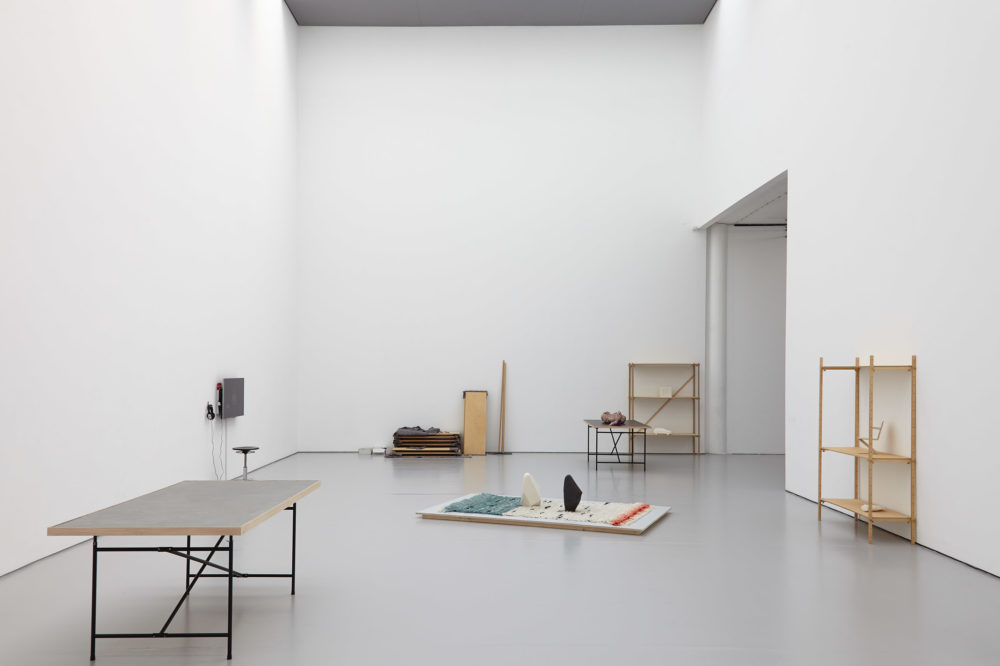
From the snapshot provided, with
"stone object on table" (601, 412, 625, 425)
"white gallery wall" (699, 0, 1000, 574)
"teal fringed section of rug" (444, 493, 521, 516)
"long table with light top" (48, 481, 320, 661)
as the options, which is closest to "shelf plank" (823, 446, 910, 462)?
"white gallery wall" (699, 0, 1000, 574)

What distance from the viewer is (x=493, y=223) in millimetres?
10719

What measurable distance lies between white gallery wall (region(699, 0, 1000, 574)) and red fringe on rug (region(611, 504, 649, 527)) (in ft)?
5.46

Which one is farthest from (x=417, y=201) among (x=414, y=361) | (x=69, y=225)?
(x=69, y=225)

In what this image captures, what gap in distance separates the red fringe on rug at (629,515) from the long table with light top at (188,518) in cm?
236

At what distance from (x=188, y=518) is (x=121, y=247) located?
3.20 m

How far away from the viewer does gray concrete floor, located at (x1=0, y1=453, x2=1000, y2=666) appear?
3.12 meters

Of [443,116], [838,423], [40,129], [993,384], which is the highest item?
[443,116]

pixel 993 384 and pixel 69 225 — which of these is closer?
pixel 993 384

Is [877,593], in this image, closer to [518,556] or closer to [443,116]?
[518,556]

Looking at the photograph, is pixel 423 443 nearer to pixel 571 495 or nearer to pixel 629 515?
pixel 571 495

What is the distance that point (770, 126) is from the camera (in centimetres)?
767

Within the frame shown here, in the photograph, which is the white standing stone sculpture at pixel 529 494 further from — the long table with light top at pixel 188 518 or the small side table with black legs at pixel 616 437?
the small side table with black legs at pixel 616 437

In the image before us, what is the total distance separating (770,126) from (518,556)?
16.9 ft

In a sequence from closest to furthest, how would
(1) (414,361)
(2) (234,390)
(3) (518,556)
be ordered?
(3) (518,556) → (2) (234,390) → (1) (414,361)
